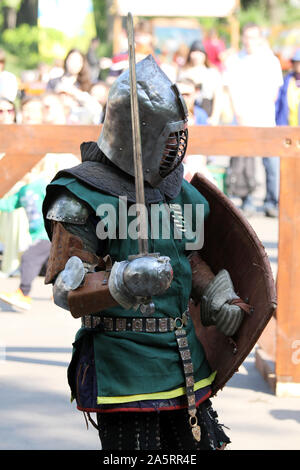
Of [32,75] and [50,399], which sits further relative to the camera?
[32,75]

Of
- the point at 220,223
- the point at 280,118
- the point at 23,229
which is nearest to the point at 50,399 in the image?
the point at 220,223

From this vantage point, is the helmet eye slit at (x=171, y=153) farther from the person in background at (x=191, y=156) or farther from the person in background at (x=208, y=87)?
the person in background at (x=208, y=87)

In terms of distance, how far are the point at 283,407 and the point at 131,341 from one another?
2.13 metres

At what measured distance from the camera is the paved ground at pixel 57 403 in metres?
4.28

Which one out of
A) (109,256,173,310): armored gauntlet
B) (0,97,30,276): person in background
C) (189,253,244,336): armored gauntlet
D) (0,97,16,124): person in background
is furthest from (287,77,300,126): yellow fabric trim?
(109,256,173,310): armored gauntlet

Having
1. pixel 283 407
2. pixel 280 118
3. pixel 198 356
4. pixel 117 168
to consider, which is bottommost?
pixel 283 407

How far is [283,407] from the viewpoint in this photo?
4754 mm

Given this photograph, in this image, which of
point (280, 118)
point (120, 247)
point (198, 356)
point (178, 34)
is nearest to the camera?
point (120, 247)

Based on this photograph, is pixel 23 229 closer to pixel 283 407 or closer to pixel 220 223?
pixel 283 407

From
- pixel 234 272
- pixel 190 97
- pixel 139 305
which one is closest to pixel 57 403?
pixel 234 272

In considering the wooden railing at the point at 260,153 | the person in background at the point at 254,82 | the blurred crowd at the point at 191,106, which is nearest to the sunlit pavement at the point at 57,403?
the wooden railing at the point at 260,153

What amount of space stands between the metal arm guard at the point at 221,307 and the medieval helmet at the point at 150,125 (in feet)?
1.37

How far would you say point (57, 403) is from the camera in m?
4.82

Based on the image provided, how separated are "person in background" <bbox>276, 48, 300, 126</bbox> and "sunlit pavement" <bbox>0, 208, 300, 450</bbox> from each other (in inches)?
158
